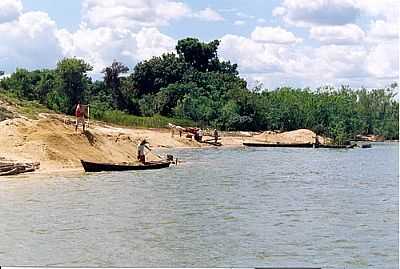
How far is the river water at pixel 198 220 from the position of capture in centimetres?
1138

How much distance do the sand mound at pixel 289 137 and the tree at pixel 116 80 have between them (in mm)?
8839

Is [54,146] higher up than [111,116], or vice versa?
[111,116]

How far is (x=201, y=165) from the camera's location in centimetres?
2889

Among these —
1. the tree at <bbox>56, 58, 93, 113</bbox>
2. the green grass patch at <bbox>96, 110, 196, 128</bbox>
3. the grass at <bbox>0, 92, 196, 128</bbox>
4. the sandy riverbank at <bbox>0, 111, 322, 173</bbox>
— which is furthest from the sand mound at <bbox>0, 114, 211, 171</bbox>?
the green grass patch at <bbox>96, 110, 196, 128</bbox>

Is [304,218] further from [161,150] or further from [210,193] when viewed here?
[161,150]

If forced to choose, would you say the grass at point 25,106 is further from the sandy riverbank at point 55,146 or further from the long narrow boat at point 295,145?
the long narrow boat at point 295,145

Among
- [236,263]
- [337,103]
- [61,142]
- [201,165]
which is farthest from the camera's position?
[337,103]

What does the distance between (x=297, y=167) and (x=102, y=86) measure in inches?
939

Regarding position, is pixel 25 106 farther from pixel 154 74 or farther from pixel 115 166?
pixel 115 166

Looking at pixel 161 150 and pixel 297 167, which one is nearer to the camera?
pixel 297 167

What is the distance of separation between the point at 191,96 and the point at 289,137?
22.6 ft

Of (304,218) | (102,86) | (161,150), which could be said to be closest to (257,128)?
(102,86)

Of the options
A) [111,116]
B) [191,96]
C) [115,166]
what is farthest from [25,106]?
[115,166]

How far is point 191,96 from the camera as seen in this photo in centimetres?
5297
